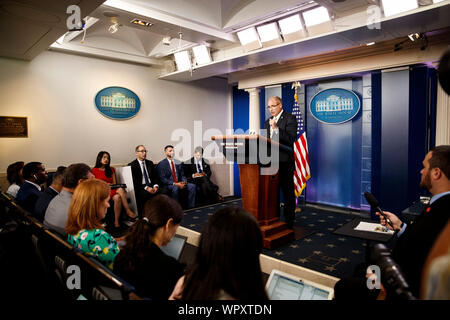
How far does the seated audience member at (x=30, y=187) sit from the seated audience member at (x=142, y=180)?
2.00m

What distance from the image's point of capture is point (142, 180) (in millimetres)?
5426

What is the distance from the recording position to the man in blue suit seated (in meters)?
5.51

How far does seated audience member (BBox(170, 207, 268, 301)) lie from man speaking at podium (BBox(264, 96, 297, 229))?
2.60 meters

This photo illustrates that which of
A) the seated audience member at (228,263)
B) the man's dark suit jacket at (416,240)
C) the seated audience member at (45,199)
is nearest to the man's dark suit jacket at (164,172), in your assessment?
the seated audience member at (45,199)

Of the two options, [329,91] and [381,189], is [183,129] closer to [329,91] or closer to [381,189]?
[329,91]

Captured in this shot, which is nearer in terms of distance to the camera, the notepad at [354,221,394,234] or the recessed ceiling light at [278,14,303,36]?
the notepad at [354,221,394,234]

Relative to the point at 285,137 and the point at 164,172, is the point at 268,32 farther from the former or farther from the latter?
the point at 164,172

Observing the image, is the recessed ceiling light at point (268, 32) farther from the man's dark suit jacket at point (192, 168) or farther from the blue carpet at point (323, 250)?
the man's dark suit jacket at point (192, 168)

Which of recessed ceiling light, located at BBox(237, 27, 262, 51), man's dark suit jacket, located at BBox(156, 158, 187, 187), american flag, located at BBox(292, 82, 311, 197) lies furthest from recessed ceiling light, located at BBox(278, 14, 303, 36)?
man's dark suit jacket, located at BBox(156, 158, 187, 187)

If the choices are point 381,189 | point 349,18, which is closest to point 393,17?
point 349,18

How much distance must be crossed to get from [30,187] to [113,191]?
5.39 ft

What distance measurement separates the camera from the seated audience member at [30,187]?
3082 mm

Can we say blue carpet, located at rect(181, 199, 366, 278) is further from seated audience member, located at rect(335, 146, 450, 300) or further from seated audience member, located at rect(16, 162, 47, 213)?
seated audience member, located at rect(16, 162, 47, 213)

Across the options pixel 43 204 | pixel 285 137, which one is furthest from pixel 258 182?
pixel 43 204
